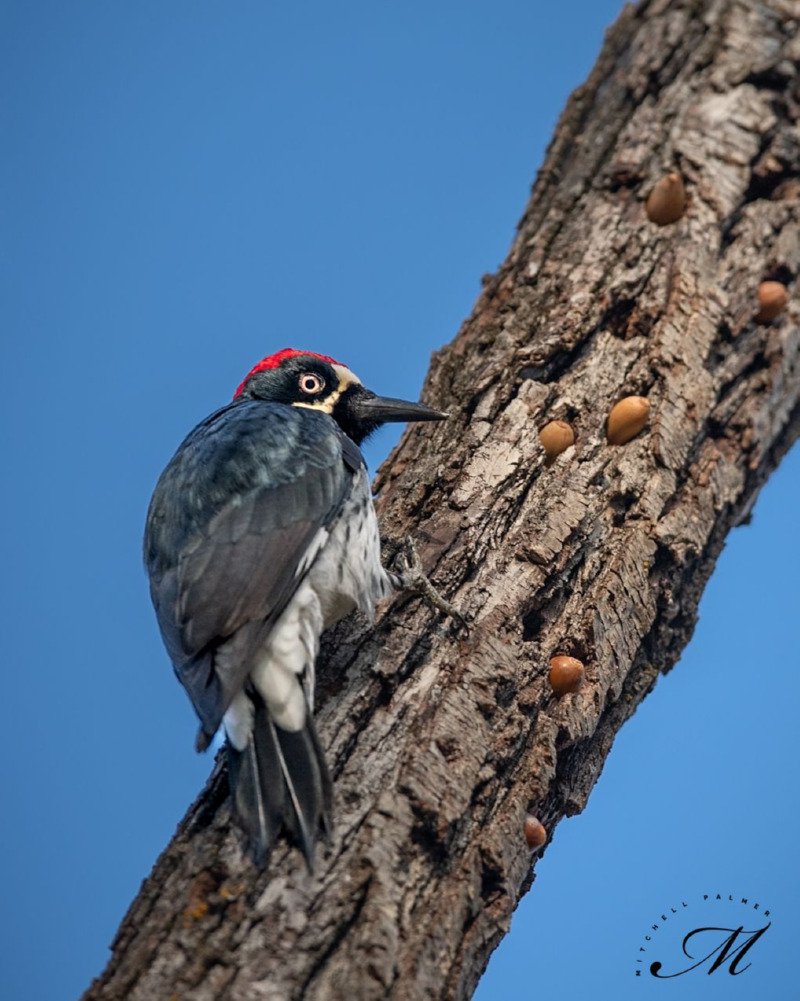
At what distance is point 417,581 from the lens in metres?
3.31

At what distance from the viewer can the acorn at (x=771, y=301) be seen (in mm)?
3613

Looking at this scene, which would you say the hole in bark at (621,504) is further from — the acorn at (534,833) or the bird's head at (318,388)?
the bird's head at (318,388)

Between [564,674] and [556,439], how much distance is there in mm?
804

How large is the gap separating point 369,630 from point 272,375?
6.12ft

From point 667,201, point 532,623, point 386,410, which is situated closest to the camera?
point 532,623

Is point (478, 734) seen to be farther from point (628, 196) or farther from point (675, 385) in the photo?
point (628, 196)

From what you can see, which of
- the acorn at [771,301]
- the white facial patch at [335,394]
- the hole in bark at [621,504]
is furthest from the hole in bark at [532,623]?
the white facial patch at [335,394]

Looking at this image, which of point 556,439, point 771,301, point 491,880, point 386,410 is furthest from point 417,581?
point 771,301

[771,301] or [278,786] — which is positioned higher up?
[771,301]

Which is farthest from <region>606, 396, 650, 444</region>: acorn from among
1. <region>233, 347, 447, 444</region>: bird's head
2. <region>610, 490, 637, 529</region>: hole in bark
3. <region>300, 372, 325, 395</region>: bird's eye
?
<region>300, 372, 325, 395</region>: bird's eye

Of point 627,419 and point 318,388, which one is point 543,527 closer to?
point 627,419

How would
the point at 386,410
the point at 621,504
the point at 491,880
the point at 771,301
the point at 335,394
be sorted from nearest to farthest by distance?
the point at 491,880 < the point at 621,504 < the point at 771,301 < the point at 386,410 < the point at 335,394

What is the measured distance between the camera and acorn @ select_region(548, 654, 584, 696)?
3.17 meters

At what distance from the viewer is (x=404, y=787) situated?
271 centimetres
